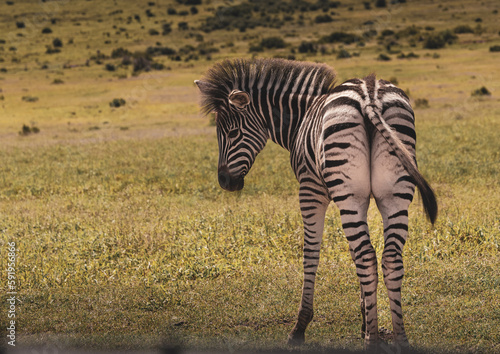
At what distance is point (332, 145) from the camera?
562cm

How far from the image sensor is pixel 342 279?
27.9 feet

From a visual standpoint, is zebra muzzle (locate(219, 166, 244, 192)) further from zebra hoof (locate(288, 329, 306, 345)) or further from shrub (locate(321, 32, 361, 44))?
shrub (locate(321, 32, 361, 44))

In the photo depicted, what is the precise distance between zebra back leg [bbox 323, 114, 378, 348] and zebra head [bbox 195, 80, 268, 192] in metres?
1.39

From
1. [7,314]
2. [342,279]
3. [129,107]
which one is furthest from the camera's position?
[129,107]

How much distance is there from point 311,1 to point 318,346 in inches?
3710

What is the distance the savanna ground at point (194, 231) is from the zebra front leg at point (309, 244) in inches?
8.9

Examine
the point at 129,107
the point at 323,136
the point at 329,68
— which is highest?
the point at 329,68

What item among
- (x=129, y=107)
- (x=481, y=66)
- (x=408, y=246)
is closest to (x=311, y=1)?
(x=481, y=66)

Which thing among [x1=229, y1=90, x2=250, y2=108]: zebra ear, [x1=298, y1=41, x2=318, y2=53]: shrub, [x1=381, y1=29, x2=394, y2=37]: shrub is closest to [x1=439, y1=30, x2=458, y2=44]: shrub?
[x1=381, y1=29, x2=394, y2=37]: shrub

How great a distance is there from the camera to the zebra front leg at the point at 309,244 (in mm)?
6336

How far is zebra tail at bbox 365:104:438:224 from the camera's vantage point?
5375 millimetres

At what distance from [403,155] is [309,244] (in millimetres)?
1596

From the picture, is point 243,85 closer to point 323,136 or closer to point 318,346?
point 323,136

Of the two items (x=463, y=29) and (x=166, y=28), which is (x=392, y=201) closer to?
(x=463, y=29)
